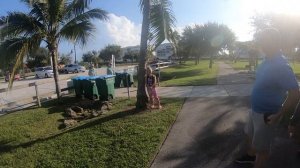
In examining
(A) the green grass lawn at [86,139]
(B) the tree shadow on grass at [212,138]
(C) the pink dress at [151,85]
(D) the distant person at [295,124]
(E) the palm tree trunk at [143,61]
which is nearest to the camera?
(D) the distant person at [295,124]

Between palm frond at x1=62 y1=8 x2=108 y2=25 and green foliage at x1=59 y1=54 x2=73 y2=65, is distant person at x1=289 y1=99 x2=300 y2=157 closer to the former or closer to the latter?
palm frond at x1=62 y1=8 x2=108 y2=25

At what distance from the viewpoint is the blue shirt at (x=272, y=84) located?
153 inches

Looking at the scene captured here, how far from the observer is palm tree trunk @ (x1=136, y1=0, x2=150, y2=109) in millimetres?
10180

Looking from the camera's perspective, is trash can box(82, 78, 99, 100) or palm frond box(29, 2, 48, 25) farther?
trash can box(82, 78, 99, 100)

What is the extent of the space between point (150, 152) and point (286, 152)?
2329 millimetres

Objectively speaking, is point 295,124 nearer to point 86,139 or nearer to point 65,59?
point 86,139

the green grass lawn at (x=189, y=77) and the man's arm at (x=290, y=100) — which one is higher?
the man's arm at (x=290, y=100)

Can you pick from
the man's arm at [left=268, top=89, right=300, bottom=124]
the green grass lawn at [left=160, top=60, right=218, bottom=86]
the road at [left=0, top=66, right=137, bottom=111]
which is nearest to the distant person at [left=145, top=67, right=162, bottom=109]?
the road at [left=0, top=66, right=137, bottom=111]

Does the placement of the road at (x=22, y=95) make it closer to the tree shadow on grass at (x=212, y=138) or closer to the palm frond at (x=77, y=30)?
the palm frond at (x=77, y=30)

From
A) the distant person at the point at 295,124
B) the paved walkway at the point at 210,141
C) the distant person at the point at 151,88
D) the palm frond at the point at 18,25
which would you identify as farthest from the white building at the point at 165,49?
the distant person at the point at 295,124

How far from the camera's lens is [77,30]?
1291cm

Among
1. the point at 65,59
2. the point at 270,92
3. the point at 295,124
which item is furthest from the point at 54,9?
the point at 65,59

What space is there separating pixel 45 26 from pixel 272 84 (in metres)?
10.4

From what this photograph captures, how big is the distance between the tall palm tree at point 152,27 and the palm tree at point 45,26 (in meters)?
2.12
